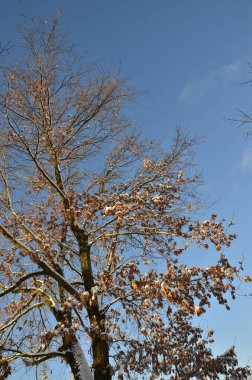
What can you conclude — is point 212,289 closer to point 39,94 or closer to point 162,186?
point 162,186

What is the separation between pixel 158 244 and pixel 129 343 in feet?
8.73

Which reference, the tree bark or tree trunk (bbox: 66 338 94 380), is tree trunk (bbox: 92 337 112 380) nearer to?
the tree bark

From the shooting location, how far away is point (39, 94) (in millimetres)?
9469

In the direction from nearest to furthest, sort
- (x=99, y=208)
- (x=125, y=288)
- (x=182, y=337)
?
(x=125, y=288) < (x=99, y=208) < (x=182, y=337)

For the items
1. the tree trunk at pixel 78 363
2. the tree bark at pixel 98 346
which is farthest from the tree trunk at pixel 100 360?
the tree trunk at pixel 78 363

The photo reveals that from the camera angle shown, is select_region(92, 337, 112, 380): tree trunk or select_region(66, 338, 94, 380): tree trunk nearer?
select_region(92, 337, 112, 380): tree trunk

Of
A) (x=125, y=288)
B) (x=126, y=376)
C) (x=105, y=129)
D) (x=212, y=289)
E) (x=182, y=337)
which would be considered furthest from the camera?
(x=182, y=337)

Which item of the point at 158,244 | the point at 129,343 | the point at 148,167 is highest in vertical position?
the point at 148,167

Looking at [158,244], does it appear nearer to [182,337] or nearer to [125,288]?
[125,288]

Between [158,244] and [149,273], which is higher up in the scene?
[158,244]

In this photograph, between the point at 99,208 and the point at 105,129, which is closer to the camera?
the point at 99,208

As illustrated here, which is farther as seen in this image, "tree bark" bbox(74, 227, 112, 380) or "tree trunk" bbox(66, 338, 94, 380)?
"tree trunk" bbox(66, 338, 94, 380)

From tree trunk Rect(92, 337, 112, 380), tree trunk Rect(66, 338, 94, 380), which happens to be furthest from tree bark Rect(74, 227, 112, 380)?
tree trunk Rect(66, 338, 94, 380)

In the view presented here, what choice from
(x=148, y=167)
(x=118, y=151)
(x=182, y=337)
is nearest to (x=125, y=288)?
(x=148, y=167)
